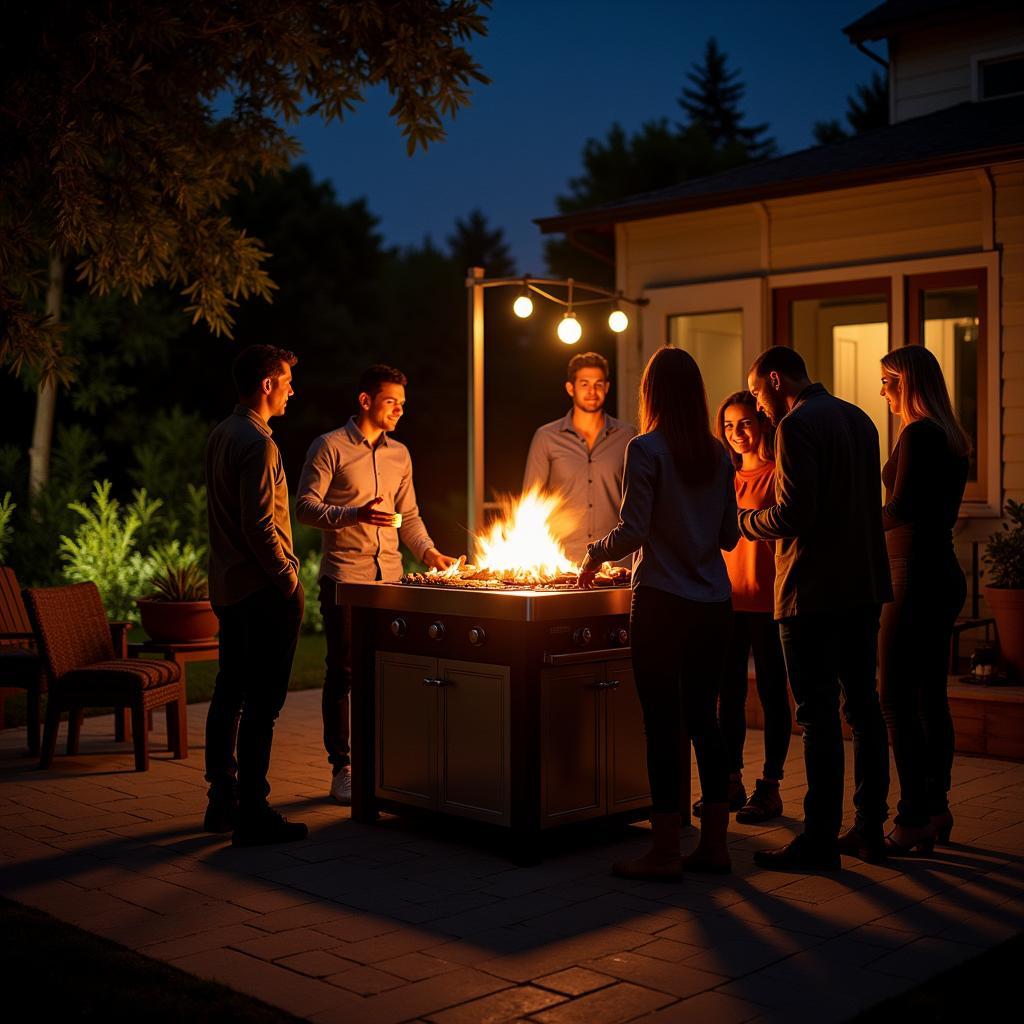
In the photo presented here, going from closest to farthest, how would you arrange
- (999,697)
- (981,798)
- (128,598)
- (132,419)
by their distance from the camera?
(981,798) < (999,697) < (128,598) < (132,419)

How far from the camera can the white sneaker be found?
6.43 m

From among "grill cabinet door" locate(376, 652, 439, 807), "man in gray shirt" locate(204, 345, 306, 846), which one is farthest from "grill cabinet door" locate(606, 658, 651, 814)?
"man in gray shirt" locate(204, 345, 306, 846)

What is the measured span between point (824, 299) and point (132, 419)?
20.4m

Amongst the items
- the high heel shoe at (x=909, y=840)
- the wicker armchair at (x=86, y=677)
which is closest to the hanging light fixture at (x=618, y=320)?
the wicker armchair at (x=86, y=677)

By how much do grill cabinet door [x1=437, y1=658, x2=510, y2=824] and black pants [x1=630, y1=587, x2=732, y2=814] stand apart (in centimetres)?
64

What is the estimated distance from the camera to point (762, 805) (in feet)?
20.0

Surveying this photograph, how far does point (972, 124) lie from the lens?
34.0 feet

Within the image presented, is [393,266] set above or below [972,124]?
above

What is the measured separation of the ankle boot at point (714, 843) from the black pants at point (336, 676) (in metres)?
2.12

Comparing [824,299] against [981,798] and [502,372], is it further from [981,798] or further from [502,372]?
[502,372]

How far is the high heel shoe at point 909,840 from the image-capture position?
535cm

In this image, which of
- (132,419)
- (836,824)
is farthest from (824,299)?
(132,419)

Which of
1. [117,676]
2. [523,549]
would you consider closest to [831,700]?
[523,549]

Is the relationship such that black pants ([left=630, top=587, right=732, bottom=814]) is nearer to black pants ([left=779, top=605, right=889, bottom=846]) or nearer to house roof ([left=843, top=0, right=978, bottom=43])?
black pants ([left=779, top=605, right=889, bottom=846])
